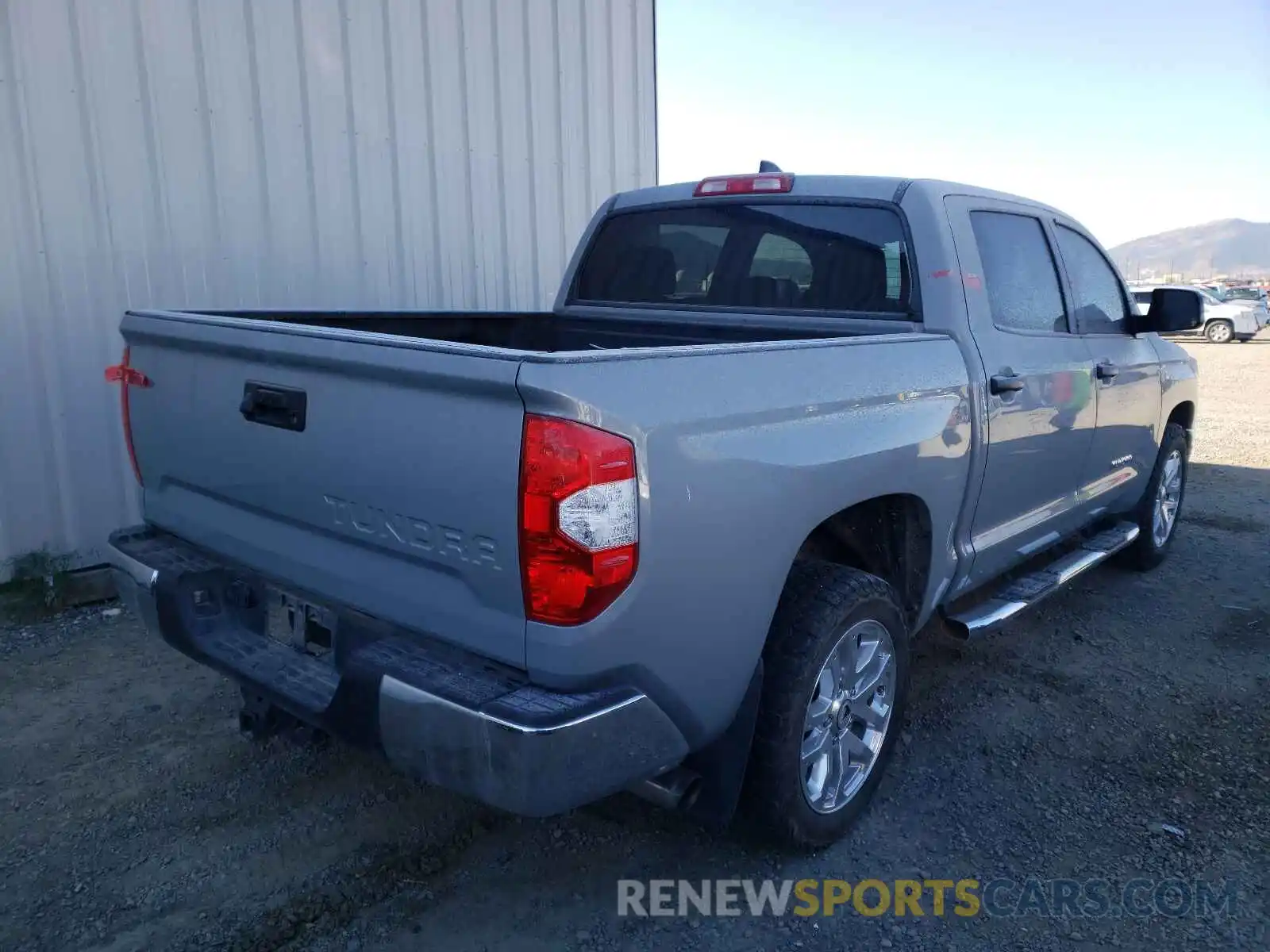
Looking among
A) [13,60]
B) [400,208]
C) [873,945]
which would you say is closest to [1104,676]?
[873,945]

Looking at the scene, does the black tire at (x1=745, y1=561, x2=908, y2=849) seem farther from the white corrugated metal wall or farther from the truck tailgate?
the white corrugated metal wall

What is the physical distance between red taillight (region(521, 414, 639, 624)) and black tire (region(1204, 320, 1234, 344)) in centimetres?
2841

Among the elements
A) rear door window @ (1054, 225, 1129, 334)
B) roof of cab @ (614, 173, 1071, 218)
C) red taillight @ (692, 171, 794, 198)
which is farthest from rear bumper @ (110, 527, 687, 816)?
Result: rear door window @ (1054, 225, 1129, 334)

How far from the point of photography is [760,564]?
2.39 metres

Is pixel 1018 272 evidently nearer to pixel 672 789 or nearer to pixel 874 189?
pixel 874 189

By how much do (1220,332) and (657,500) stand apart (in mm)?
28930

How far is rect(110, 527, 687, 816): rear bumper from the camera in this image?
2.02 m

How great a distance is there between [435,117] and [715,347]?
4563 mm

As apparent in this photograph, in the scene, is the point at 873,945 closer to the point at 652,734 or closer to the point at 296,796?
the point at 652,734

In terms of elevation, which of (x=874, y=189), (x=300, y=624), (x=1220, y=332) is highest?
(x=874, y=189)

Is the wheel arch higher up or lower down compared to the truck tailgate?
lower down

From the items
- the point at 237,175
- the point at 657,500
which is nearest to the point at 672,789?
the point at 657,500

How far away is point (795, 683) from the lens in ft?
8.49

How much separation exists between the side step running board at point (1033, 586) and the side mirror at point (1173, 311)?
3.37ft
